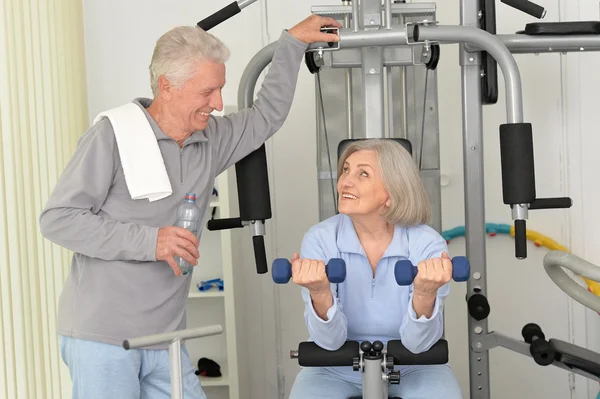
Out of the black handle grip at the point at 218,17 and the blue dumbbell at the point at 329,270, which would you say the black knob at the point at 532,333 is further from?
the black handle grip at the point at 218,17

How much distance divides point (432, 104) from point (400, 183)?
62 cm

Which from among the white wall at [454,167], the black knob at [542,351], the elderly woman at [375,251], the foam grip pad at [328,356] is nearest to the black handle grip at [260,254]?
the elderly woman at [375,251]

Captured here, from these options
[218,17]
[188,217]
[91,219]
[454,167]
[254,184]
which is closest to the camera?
[91,219]

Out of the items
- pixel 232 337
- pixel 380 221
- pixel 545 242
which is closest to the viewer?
pixel 380 221

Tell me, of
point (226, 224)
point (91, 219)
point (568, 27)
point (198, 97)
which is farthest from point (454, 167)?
point (91, 219)

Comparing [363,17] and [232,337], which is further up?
[363,17]

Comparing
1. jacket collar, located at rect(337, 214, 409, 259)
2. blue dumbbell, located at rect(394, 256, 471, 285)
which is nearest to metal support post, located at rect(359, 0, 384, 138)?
jacket collar, located at rect(337, 214, 409, 259)

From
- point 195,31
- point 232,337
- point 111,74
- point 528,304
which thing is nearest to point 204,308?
point 232,337

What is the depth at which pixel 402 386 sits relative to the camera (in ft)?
7.50

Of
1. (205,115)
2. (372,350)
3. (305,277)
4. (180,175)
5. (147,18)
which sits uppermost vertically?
(147,18)

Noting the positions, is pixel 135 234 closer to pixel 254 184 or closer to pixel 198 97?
pixel 198 97

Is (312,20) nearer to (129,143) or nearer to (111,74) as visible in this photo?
(129,143)

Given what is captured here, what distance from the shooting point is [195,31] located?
2.25m

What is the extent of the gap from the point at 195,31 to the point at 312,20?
0.40 m
